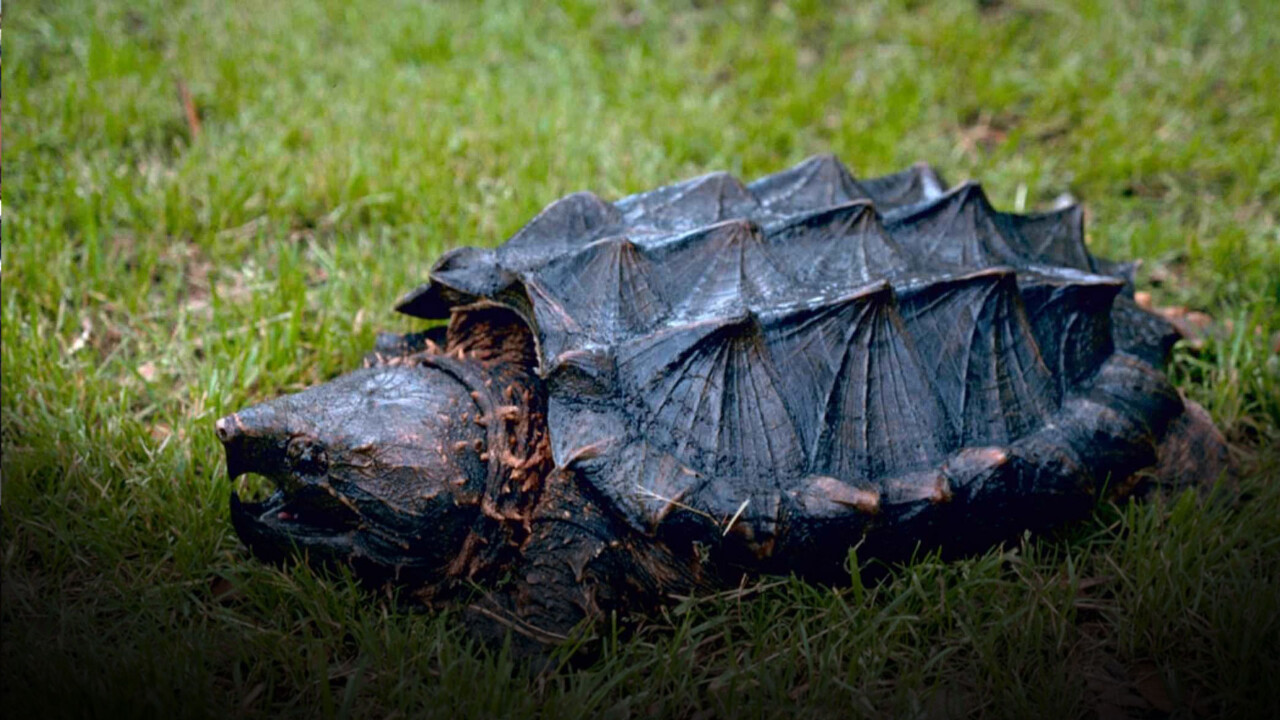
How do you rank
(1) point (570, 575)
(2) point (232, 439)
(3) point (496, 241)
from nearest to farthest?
1. (2) point (232, 439)
2. (1) point (570, 575)
3. (3) point (496, 241)

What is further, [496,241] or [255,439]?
[496,241]

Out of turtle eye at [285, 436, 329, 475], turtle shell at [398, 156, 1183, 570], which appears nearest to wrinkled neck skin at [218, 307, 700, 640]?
turtle eye at [285, 436, 329, 475]

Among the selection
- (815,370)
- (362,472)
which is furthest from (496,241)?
(815,370)

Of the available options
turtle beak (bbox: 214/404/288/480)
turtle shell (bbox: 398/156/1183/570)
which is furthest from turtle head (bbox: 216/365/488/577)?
turtle shell (bbox: 398/156/1183/570)

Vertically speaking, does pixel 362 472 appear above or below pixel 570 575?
above

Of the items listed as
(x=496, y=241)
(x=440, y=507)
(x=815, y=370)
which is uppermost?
(x=496, y=241)

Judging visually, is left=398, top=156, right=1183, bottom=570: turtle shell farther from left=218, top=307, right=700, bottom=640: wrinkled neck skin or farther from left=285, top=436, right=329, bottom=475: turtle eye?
left=285, top=436, right=329, bottom=475: turtle eye

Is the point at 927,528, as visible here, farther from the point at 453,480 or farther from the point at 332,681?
the point at 332,681

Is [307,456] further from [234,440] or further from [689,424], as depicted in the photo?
[689,424]

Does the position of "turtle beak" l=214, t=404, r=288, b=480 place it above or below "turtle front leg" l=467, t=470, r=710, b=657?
above

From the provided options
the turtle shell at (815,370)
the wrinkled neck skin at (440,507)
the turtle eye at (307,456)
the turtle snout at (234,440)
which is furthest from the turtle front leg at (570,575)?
the turtle snout at (234,440)
